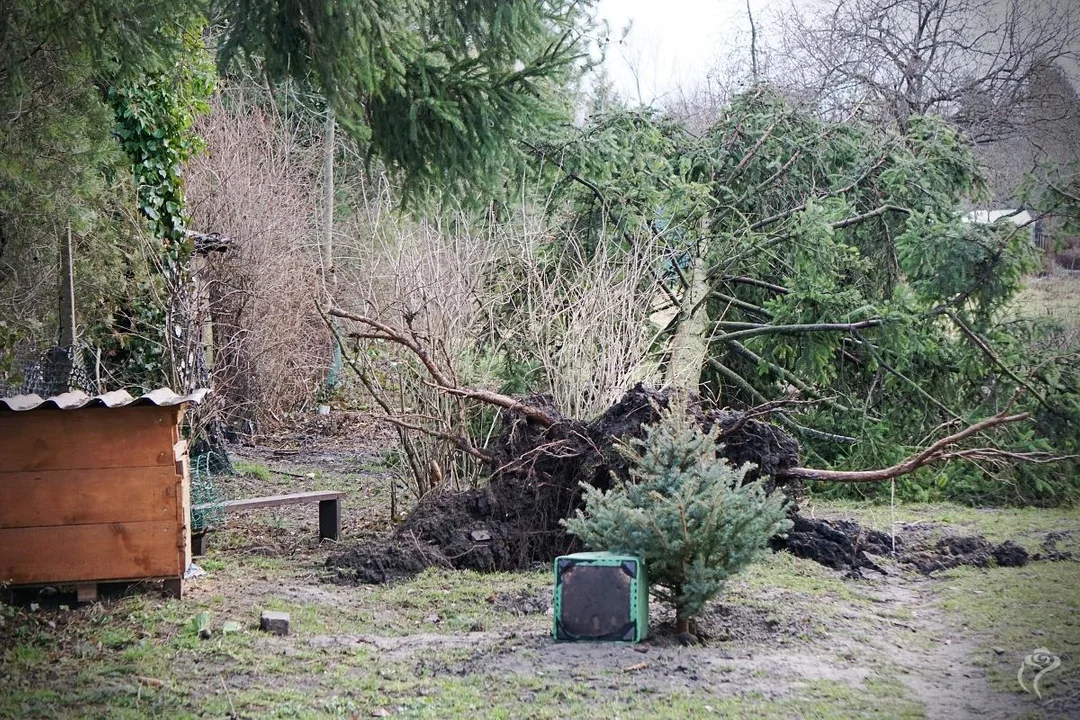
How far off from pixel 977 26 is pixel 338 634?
639 inches

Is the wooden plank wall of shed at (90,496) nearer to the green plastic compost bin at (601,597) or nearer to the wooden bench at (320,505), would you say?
the wooden bench at (320,505)

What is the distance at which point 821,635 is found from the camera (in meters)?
5.47

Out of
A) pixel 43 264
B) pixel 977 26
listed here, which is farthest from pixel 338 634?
pixel 977 26

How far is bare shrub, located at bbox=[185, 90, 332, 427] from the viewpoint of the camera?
1408cm

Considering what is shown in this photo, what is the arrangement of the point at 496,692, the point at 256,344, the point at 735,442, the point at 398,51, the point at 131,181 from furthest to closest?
the point at 256,344, the point at 131,181, the point at 735,442, the point at 398,51, the point at 496,692

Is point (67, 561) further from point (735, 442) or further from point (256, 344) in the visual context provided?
point (256, 344)

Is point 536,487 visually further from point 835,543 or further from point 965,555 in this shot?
point 965,555

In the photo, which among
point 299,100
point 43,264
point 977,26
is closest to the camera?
point 43,264

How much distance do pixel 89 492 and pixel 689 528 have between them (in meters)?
3.58

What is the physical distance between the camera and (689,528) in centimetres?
518

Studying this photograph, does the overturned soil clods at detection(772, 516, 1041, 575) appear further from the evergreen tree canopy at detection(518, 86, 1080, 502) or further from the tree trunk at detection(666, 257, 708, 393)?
the tree trunk at detection(666, 257, 708, 393)

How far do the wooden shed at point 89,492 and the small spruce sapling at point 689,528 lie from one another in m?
2.58

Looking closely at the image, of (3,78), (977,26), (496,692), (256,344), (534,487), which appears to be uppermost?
(977,26)

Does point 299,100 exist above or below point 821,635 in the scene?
above
